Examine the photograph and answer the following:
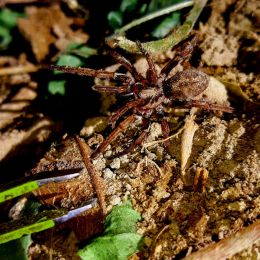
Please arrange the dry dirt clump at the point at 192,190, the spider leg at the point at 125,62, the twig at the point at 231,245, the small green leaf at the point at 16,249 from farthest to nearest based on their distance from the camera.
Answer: the spider leg at the point at 125,62, the small green leaf at the point at 16,249, the dry dirt clump at the point at 192,190, the twig at the point at 231,245

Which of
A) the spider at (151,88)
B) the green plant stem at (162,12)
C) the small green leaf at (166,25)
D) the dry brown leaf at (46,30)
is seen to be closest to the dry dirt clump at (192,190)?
the spider at (151,88)

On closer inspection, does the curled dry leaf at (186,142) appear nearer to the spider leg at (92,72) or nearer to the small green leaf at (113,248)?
the small green leaf at (113,248)

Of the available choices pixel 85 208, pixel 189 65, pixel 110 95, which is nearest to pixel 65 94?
pixel 110 95

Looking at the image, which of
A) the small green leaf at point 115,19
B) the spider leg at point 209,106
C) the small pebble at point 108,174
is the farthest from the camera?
the small green leaf at point 115,19

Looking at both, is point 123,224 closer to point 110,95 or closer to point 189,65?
point 110,95

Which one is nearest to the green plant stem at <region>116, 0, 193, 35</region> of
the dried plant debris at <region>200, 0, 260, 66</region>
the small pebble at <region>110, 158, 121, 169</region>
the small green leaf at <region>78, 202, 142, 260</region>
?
the dried plant debris at <region>200, 0, 260, 66</region>

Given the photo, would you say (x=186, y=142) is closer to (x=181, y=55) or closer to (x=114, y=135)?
(x=114, y=135)
